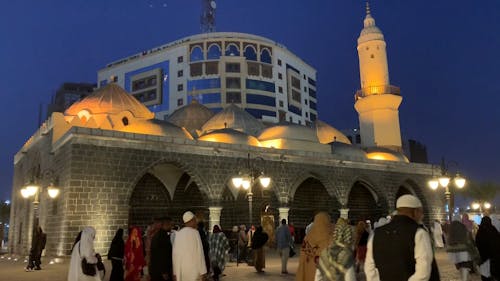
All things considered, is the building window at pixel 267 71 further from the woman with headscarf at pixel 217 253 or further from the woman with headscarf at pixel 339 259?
the woman with headscarf at pixel 339 259

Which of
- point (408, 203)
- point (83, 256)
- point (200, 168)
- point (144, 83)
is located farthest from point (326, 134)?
point (144, 83)

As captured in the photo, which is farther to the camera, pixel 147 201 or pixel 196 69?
pixel 196 69

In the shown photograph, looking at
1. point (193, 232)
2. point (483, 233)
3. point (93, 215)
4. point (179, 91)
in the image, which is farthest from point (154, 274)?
point (179, 91)

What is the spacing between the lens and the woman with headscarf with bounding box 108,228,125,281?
6.24 m

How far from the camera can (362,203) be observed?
2316cm

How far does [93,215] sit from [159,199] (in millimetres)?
4960

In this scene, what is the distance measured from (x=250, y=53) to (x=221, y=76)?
4.83 m

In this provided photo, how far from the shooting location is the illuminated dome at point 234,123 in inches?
894

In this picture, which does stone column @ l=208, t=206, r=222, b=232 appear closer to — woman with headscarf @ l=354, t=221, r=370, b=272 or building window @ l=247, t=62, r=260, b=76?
woman with headscarf @ l=354, t=221, r=370, b=272

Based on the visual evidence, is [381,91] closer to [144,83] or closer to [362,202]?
[362,202]

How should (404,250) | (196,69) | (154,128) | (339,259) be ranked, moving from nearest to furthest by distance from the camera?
1. (404,250)
2. (339,259)
3. (154,128)
4. (196,69)

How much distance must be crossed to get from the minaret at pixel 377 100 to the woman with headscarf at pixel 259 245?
58.9 feet

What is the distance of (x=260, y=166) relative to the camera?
17.1m

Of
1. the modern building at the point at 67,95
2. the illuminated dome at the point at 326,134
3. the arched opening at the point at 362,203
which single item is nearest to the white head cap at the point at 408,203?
the arched opening at the point at 362,203
